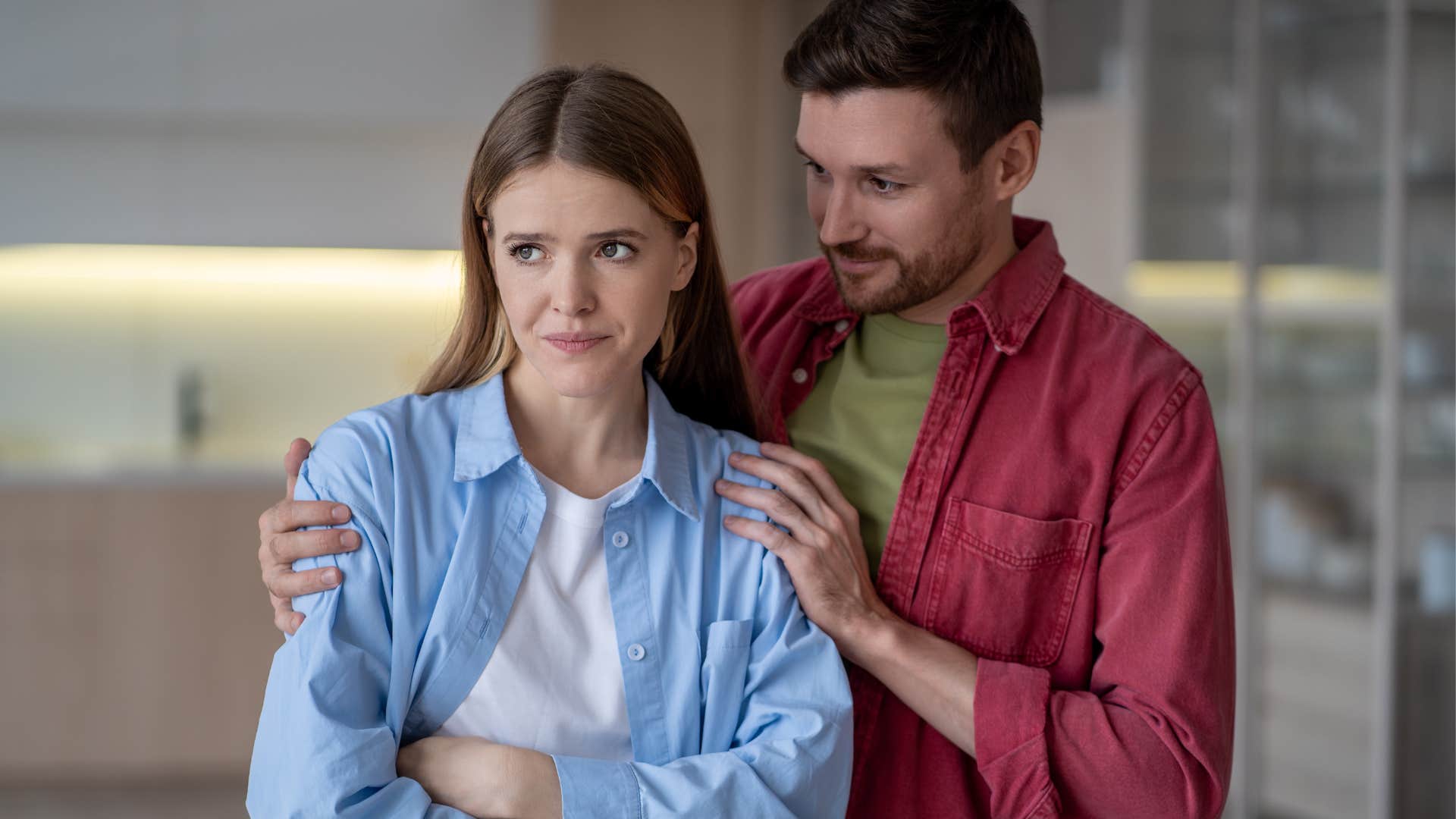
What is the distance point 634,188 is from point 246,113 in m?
3.51

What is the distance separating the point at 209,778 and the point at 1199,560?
397 cm

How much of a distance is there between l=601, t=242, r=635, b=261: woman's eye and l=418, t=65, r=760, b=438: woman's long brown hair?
6 centimetres

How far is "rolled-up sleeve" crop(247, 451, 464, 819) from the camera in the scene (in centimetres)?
126

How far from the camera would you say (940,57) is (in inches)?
63.9

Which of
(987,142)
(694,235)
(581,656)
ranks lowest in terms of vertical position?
(581,656)

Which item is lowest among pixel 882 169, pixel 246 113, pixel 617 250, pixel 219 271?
pixel 617 250

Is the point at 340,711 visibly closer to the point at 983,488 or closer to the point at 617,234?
the point at 617,234

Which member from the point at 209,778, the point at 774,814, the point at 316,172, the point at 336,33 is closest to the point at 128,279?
the point at 316,172

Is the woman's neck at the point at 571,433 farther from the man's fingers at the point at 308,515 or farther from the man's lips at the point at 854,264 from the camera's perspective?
the man's lips at the point at 854,264

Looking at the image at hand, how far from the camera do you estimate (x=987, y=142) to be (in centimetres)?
169

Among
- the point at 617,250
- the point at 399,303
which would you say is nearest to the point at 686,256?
the point at 617,250

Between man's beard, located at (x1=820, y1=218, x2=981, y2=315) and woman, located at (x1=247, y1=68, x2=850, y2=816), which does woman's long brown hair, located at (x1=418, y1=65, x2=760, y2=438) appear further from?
man's beard, located at (x1=820, y1=218, x2=981, y2=315)

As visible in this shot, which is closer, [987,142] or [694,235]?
[694,235]

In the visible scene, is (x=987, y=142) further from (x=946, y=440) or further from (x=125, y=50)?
(x=125, y=50)
